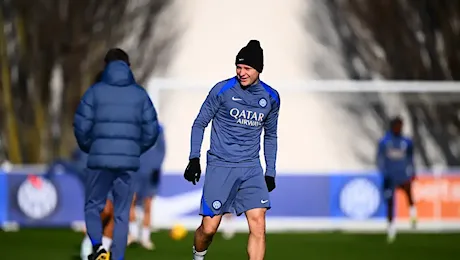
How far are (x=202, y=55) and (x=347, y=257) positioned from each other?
23.8m

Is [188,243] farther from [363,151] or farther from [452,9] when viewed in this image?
[452,9]

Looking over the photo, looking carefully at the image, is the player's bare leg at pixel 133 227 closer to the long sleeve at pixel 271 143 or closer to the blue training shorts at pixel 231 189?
the long sleeve at pixel 271 143

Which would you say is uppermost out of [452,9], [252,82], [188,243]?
[452,9]

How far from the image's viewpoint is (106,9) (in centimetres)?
4231

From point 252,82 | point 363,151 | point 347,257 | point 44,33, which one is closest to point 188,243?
point 347,257

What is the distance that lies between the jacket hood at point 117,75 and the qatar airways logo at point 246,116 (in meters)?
1.81

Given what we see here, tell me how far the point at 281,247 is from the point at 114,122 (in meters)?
7.55

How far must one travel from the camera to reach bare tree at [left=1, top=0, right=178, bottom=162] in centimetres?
4084

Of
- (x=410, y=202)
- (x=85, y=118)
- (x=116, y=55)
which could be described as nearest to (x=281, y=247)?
(x=410, y=202)

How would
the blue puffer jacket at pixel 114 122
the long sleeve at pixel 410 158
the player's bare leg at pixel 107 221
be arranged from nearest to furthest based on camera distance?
the blue puffer jacket at pixel 114 122
the player's bare leg at pixel 107 221
the long sleeve at pixel 410 158

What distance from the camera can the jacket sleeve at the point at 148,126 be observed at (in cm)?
1512

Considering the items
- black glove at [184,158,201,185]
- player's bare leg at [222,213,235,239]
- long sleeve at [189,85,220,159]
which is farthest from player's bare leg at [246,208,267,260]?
player's bare leg at [222,213,235,239]

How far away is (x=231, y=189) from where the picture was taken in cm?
1392

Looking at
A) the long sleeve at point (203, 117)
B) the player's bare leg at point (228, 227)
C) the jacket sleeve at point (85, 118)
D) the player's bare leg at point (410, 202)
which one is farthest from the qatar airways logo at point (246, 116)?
the player's bare leg at point (410, 202)
